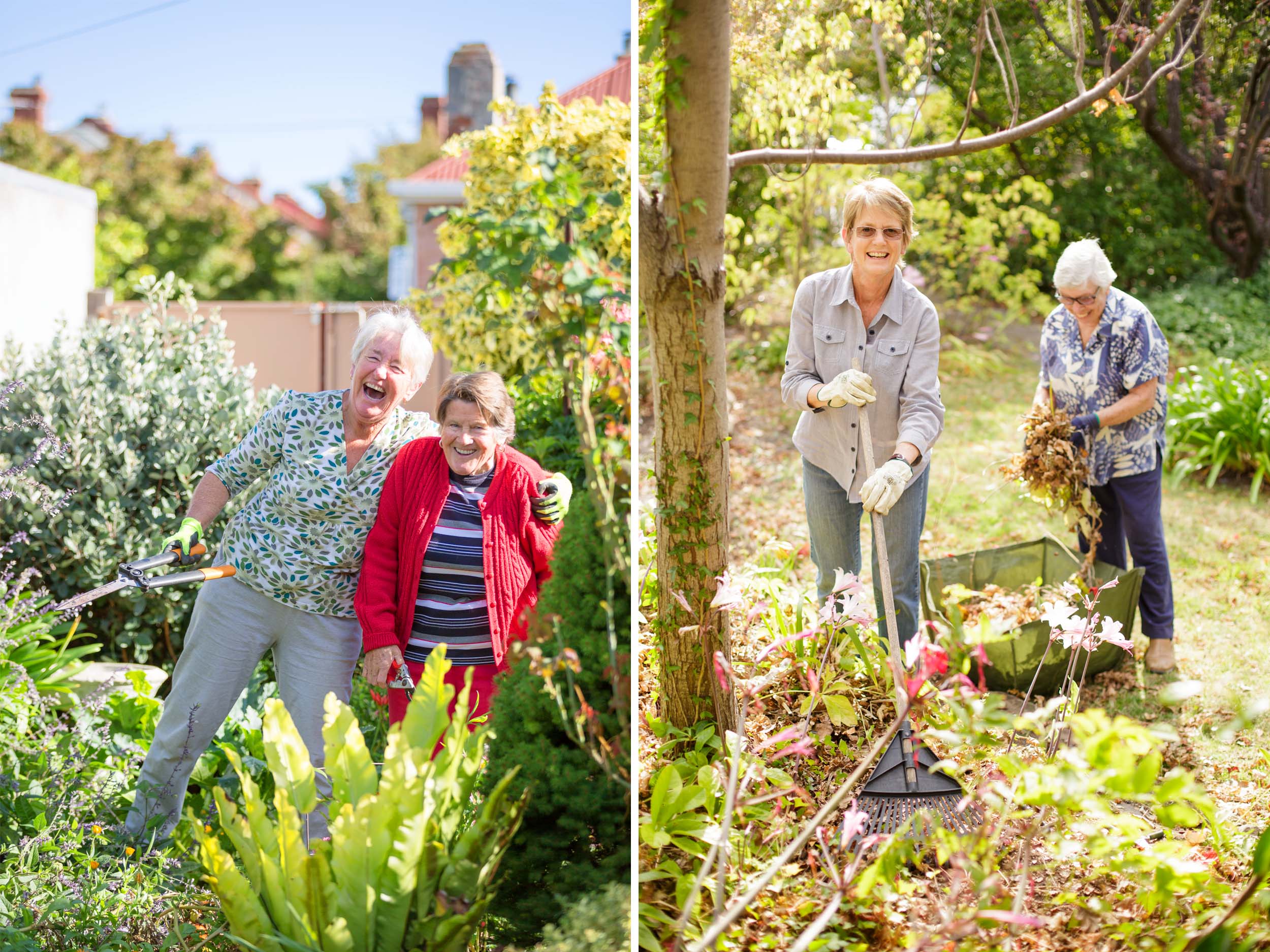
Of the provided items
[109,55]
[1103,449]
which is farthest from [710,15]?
[109,55]

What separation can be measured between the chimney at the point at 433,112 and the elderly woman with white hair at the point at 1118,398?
2472 centimetres

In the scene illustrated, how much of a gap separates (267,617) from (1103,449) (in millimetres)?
2817

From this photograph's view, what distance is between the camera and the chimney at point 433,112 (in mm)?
27362

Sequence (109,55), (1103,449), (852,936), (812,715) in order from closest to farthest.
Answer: (852,936), (812,715), (1103,449), (109,55)

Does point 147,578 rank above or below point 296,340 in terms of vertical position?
below

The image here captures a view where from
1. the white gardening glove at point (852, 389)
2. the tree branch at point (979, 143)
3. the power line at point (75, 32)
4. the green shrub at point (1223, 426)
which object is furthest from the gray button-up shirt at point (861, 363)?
the power line at point (75, 32)

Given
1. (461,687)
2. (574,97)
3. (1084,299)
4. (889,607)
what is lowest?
(461,687)

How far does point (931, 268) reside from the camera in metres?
8.08

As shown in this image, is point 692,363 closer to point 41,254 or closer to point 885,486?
point 885,486

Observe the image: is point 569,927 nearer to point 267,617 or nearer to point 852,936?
point 852,936

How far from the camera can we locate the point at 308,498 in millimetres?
2463

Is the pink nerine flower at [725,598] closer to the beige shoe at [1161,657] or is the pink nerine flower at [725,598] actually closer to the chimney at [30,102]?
the beige shoe at [1161,657]

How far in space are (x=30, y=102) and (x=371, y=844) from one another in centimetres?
2781

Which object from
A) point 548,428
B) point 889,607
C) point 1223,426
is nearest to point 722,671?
point 889,607
